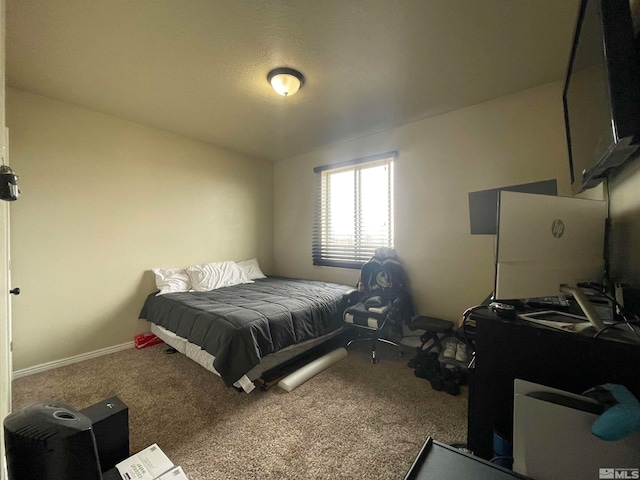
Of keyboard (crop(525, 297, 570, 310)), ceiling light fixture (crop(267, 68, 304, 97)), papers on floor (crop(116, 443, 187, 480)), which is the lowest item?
papers on floor (crop(116, 443, 187, 480))

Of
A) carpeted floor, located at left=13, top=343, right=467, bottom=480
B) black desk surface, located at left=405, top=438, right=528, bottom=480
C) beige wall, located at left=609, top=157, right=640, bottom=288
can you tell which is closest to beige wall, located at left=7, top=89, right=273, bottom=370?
carpeted floor, located at left=13, top=343, right=467, bottom=480

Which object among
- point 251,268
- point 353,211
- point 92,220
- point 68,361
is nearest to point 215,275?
point 251,268

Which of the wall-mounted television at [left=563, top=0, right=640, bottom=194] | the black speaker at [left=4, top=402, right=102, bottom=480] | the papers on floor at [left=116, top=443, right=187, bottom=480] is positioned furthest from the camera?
the papers on floor at [left=116, top=443, right=187, bottom=480]

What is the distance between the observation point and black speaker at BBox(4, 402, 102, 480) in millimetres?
725

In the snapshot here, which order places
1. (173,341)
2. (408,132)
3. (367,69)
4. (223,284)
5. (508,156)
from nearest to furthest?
(367,69) → (508,156) → (173,341) → (408,132) → (223,284)

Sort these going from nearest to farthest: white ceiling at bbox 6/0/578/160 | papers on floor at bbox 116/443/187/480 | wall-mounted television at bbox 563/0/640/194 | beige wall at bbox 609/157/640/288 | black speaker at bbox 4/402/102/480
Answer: black speaker at bbox 4/402/102/480 < wall-mounted television at bbox 563/0/640/194 < beige wall at bbox 609/157/640/288 < papers on floor at bbox 116/443/187/480 < white ceiling at bbox 6/0/578/160

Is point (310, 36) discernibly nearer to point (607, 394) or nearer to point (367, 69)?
point (367, 69)

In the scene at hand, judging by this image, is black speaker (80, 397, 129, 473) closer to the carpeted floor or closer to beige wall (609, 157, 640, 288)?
the carpeted floor

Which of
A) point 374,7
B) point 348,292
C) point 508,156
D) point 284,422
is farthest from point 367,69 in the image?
point 284,422

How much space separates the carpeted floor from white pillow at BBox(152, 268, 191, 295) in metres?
0.78

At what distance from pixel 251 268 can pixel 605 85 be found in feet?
12.5

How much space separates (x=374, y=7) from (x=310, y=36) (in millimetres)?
430

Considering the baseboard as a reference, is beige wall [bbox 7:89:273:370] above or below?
above

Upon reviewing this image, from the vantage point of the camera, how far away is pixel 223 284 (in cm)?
337
